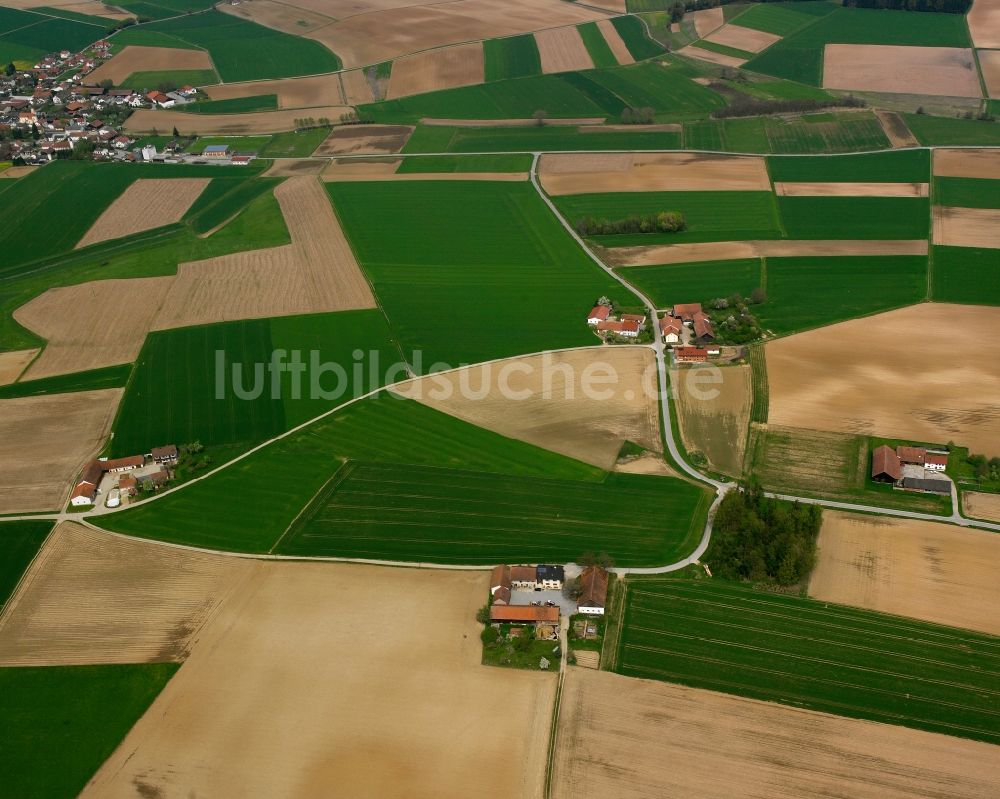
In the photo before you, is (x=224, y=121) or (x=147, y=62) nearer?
(x=224, y=121)

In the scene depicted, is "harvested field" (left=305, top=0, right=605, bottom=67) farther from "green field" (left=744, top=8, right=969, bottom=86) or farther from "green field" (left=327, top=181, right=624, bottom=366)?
"green field" (left=327, top=181, right=624, bottom=366)

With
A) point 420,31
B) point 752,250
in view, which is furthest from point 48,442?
point 420,31

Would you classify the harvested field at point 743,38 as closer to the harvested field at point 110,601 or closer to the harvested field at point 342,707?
the harvested field at point 342,707

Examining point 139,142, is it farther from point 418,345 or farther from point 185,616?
point 185,616

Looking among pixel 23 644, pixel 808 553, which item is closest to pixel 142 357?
pixel 23 644

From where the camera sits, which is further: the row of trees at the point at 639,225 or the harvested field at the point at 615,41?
the harvested field at the point at 615,41

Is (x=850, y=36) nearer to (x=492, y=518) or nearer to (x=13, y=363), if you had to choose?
(x=492, y=518)

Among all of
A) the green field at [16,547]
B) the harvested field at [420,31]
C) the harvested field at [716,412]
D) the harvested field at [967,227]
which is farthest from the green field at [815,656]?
the harvested field at [420,31]
